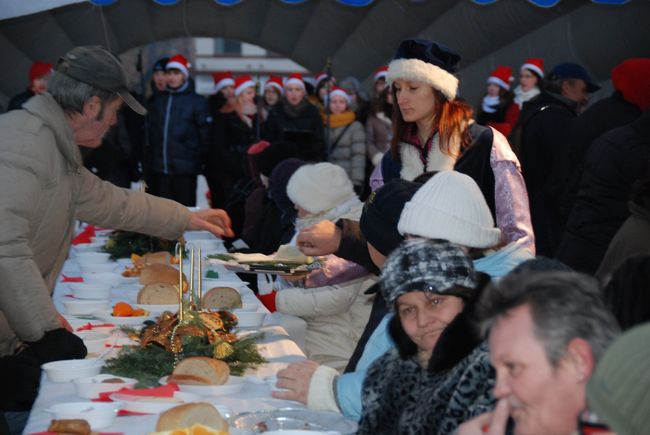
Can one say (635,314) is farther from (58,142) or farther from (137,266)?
(137,266)

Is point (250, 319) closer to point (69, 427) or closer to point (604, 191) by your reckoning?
point (69, 427)

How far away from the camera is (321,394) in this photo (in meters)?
3.44

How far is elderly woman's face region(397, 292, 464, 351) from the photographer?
2895 millimetres

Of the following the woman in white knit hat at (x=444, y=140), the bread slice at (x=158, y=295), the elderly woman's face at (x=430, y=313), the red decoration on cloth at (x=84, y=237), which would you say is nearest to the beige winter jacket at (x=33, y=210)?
the bread slice at (x=158, y=295)

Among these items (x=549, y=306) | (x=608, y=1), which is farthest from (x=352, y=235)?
(x=608, y=1)

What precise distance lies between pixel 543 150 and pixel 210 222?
298 cm

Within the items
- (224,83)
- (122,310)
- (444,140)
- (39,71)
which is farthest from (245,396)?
(224,83)

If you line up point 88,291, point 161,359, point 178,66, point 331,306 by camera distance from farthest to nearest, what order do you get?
point 178,66
point 331,306
point 88,291
point 161,359

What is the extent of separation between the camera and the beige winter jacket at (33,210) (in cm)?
382

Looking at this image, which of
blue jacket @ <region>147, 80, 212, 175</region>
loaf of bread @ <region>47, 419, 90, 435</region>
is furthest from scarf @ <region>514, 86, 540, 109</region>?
loaf of bread @ <region>47, 419, 90, 435</region>

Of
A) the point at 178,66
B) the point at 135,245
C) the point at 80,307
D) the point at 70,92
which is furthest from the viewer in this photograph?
the point at 178,66

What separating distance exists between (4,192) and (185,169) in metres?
8.09

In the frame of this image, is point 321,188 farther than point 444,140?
Yes

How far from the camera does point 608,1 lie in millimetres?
9172
